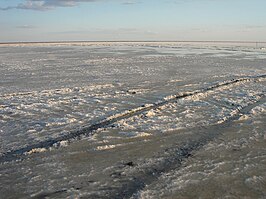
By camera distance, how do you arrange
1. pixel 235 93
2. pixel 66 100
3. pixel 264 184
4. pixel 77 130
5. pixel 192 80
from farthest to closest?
pixel 192 80
pixel 235 93
pixel 66 100
pixel 77 130
pixel 264 184

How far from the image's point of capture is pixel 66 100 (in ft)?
35.3

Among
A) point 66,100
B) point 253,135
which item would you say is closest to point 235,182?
point 253,135

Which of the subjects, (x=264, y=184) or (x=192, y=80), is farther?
(x=192, y=80)

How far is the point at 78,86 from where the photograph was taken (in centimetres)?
1370

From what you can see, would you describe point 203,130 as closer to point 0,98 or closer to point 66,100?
point 66,100

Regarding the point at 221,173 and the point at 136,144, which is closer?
the point at 221,173

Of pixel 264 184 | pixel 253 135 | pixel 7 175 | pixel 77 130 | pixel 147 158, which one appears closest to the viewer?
pixel 264 184

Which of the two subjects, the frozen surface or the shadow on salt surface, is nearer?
the shadow on salt surface

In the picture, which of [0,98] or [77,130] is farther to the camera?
[0,98]

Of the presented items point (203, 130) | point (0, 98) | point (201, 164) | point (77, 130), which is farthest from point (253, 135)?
point (0, 98)

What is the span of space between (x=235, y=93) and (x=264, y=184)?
292 inches

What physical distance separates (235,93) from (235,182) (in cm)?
742

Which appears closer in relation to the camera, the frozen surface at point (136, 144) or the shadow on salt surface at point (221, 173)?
the shadow on salt surface at point (221, 173)

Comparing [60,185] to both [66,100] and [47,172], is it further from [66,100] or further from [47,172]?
[66,100]
